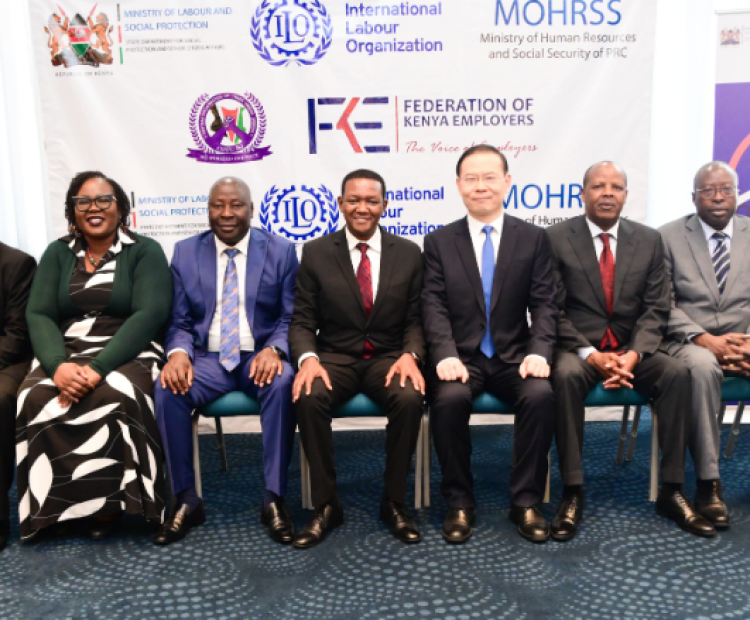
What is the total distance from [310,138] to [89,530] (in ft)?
7.63

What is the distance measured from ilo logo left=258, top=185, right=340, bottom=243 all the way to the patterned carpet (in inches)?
63.4

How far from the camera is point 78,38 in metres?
3.65

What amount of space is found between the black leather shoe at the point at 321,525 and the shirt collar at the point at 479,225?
52.4 inches

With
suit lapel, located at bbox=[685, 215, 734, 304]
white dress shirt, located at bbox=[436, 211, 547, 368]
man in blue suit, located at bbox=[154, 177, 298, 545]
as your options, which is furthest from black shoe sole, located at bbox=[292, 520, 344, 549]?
suit lapel, located at bbox=[685, 215, 734, 304]

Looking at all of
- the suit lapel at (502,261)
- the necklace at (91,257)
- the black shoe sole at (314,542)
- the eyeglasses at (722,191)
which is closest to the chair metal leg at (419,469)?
the black shoe sole at (314,542)

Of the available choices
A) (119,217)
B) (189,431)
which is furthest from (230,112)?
(189,431)

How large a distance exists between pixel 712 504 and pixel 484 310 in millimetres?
1216

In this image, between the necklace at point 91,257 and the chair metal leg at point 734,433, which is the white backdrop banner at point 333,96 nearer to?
the necklace at point 91,257

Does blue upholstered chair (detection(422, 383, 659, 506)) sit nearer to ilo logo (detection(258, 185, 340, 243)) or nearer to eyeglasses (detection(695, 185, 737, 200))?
eyeglasses (detection(695, 185, 737, 200))

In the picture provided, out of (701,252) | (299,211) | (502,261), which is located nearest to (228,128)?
(299,211)

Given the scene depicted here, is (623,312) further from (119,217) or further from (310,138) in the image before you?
(119,217)

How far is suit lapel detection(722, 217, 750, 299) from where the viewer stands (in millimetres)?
3049

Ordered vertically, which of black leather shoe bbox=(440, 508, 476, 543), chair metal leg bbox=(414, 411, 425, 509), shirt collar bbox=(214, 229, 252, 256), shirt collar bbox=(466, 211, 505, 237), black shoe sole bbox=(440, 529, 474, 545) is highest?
shirt collar bbox=(466, 211, 505, 237)

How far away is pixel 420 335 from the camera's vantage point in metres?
2.91
